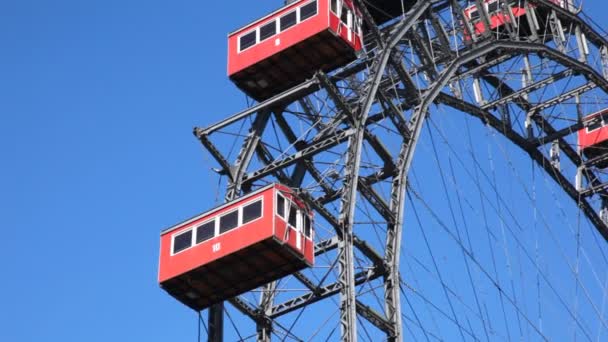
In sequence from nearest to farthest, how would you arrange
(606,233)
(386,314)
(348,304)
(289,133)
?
1. (348,304)
2. (386,314)
3. (289,133)
4. (606,233)

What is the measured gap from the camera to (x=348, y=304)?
1762 inches

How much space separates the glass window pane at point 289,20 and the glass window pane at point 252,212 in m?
8.41

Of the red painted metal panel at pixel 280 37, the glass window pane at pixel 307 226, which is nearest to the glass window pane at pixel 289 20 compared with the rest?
the red painted metal panel at pixel 280 37

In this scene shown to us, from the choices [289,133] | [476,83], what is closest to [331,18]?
[289,133]

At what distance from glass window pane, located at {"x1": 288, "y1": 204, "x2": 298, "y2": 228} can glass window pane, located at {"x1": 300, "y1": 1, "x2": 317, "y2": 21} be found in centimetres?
809

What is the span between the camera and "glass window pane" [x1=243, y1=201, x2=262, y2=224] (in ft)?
150

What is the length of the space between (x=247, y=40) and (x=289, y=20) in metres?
1.91

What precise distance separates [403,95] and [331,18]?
5.18m

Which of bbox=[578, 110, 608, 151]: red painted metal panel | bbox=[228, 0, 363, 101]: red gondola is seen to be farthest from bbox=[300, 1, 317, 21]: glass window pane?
bbox=[578, 110, 608, 151]: red painted metal panel

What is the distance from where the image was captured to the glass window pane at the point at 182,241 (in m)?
46.7

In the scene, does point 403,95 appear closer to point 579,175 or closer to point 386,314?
point 386,314

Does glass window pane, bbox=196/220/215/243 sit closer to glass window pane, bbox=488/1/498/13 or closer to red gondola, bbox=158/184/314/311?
red gondola, bbox=158/184/314/311

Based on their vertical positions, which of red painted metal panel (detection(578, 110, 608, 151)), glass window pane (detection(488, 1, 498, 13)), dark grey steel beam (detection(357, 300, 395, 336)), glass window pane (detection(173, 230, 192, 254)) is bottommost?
dark grey steel beam (detection(357, 300, 395, 336))

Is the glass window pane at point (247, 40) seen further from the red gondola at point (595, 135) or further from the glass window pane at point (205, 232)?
the red gondola at point (595, 135)
